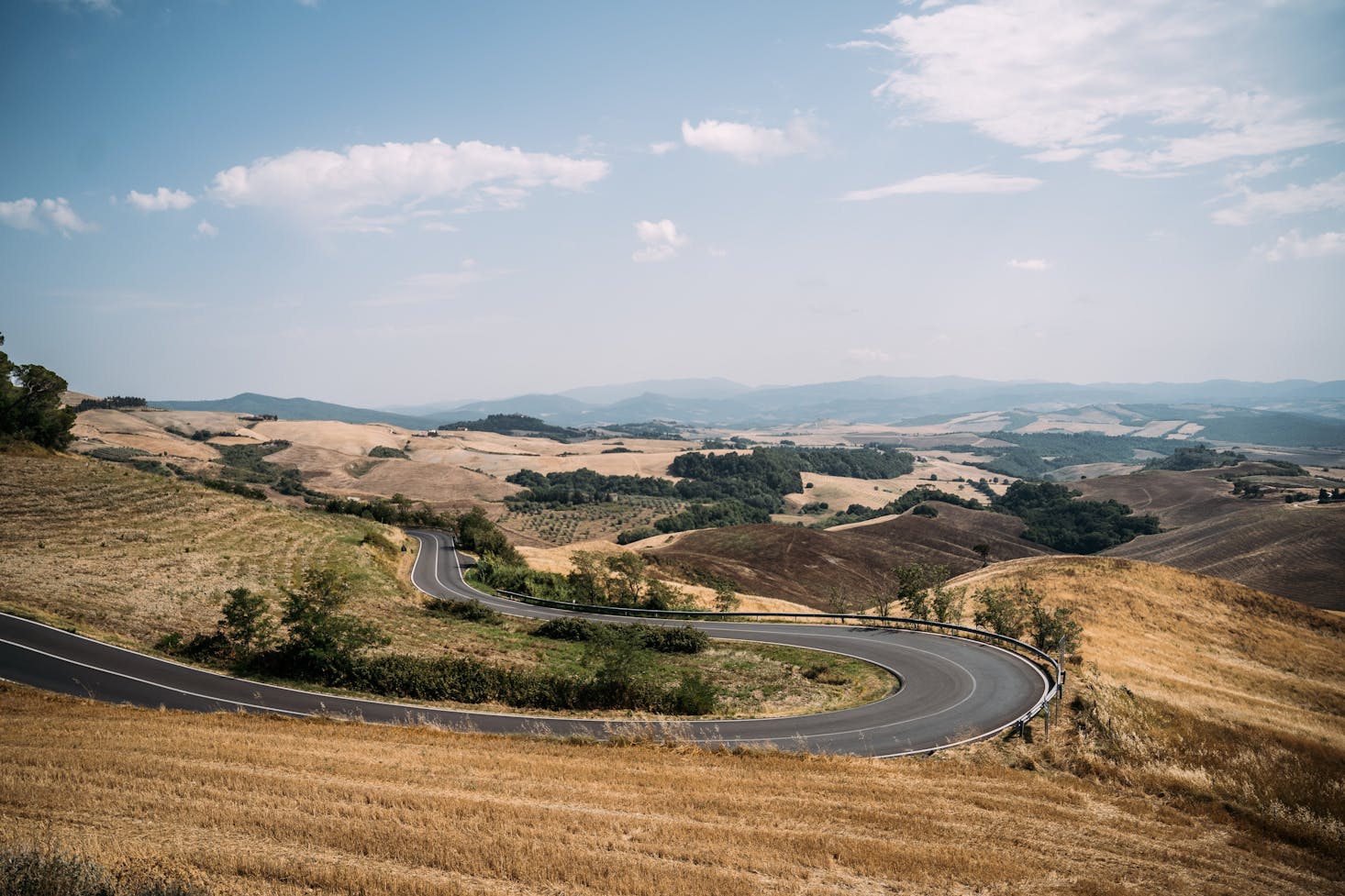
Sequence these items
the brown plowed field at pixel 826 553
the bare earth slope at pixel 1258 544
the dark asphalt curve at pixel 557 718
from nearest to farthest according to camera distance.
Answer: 1. the dark asphalt curve at pixel 557 718
2. the brown plowed field at pixel 826 553
3. the bare earth slope at pixel 1258 544

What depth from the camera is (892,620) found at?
42.4 m

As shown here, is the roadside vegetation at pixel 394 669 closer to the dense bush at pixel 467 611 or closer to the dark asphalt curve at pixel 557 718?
the dark asphalt curve at pixel 557 718

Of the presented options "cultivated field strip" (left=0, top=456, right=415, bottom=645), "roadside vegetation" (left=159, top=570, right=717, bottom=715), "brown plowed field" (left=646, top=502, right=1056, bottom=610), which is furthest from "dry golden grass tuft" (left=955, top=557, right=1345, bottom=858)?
"cultivated field strip" (left=0, top=456, right=415, bottom=645)

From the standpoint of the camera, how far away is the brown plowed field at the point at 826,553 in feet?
273

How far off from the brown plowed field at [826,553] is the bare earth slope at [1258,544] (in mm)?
22429

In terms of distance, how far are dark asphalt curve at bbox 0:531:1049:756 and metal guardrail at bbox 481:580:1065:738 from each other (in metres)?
0.77

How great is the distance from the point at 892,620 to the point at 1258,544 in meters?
98.4

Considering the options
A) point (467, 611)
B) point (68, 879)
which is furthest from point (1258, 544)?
point (68, 879)

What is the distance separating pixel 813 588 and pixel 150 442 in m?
149

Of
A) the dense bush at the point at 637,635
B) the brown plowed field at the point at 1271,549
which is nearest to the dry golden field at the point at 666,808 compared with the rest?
the dense bush at the point at 637,635

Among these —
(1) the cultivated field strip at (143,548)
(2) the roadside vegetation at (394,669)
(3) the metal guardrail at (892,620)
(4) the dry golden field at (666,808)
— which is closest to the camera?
(4) the dry golden field at (666,808)

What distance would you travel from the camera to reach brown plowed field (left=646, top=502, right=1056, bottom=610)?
83188 millimetres

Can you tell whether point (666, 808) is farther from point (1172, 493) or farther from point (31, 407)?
point (1172, 493)

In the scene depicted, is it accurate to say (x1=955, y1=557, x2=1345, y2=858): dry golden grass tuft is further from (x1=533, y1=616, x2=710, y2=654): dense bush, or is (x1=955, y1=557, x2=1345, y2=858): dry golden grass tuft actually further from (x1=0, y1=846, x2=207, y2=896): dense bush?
(x1=0, y1=846, x2=207, y2=896): dense bush
